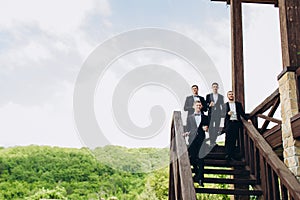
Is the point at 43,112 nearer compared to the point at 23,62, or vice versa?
the point at 43,112

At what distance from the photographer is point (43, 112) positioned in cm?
2175

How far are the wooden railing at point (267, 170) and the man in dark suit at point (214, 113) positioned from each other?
0.43 metres

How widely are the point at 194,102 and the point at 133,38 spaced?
3566mm

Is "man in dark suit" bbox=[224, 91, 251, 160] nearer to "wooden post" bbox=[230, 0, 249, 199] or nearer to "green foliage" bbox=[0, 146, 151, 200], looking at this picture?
"wooden post" bbox=[230, 0, 249, 199]

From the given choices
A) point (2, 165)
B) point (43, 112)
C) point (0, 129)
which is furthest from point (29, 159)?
point (0, 129)

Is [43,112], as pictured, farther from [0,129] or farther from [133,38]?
[133,38]

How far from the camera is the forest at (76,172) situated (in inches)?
681

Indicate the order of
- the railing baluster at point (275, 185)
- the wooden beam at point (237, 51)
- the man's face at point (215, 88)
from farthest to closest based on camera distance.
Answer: the wooden beam at point (237, 51) < the man's face at point (215, 88) < the railing baluster at point (275, 185)

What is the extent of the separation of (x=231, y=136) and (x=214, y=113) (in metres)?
0.45

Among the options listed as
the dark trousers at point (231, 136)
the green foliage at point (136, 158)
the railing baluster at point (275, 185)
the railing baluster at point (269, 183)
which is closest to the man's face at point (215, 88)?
the dark trousers at point (231, 136)

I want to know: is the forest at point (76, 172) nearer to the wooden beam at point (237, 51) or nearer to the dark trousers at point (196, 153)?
the wooden beam at point (237, 51)

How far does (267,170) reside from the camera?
3.92 m

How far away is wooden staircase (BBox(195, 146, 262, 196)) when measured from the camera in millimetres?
4285

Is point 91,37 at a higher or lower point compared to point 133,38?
higher
